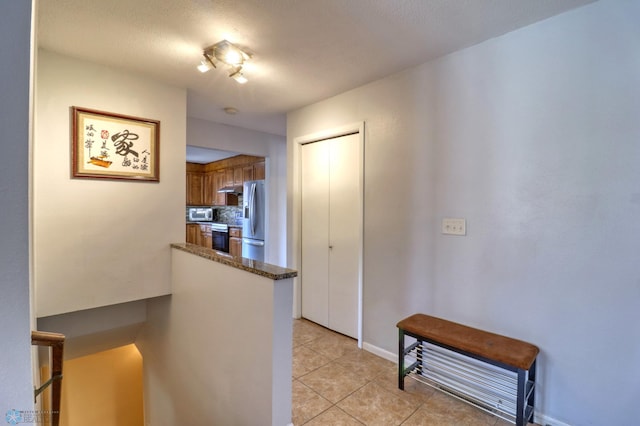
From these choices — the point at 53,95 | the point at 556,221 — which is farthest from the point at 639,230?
the point at 53,95

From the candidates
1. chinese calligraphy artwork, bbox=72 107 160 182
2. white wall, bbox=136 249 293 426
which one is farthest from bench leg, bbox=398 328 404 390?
chinese calligraphy artwork, bbox=72 107 160 182

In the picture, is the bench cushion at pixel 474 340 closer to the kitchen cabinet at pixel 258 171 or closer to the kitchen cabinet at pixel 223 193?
the kitchen cabinet at pixel 258 171

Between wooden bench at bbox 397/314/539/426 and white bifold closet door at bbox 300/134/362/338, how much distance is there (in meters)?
0.81

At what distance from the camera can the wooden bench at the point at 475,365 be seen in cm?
165

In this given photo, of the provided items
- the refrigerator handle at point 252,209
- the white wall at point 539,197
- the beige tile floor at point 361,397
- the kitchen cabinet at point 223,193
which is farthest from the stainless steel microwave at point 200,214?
the white wall at point 539,197

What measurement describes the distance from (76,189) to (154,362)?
200 centimetres

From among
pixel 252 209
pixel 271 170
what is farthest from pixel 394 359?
pixel 271 170

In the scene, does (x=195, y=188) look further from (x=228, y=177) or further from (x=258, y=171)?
(x=258, y=171)

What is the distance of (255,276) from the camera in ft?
5.53

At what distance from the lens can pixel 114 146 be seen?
8.14 feet

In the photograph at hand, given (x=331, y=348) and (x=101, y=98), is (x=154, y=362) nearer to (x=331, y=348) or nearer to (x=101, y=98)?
(x=331, y=348)

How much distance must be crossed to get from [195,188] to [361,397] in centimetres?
558

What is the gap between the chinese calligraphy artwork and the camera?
7.68 feet

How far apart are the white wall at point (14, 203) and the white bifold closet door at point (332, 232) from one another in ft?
7.59
